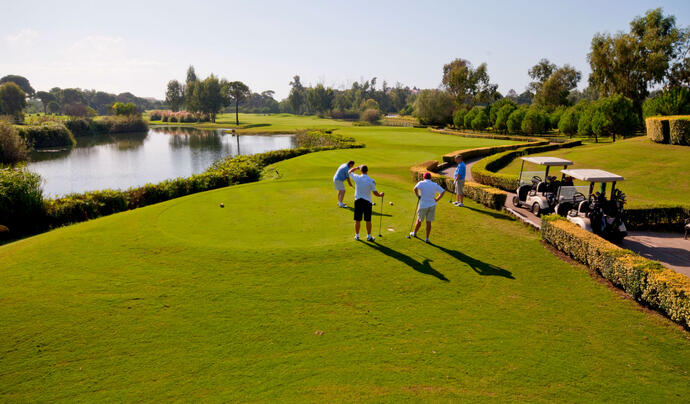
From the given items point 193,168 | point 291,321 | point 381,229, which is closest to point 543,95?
point 193,168

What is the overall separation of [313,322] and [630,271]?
763cm

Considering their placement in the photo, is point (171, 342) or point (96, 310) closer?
point (171, 342)

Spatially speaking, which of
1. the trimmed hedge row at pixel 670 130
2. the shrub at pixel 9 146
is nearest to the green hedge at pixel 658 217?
the trimmed hedge row at pixel 670 130

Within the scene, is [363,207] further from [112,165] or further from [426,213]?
[112,165]

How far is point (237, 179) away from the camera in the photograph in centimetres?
2594

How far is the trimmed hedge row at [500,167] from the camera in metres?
→ 22.7

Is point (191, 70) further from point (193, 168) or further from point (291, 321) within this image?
point (291, 321)

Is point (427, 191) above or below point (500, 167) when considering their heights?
above

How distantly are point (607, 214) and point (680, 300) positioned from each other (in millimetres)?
5791

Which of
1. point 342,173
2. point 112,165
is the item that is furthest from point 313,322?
point 112,165

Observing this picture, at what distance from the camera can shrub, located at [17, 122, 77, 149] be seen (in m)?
63.7

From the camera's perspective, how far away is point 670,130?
3161 centimetres

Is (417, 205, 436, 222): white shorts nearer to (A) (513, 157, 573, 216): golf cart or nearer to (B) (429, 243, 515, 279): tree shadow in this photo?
(B) (429, 243, 515, 279): tree shadow

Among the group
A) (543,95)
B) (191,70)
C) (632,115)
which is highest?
(191,70)
